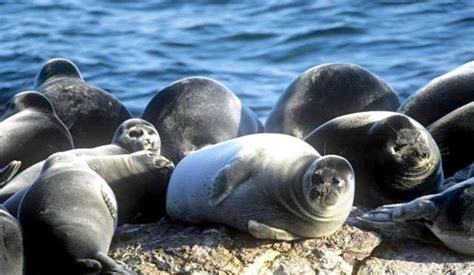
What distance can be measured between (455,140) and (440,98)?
712mm

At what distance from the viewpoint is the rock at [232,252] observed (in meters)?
6.14

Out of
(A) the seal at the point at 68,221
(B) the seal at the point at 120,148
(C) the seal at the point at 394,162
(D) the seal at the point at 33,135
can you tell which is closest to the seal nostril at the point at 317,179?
(C) the seal at the point at 394,162

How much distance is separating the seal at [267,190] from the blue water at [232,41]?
196 inches

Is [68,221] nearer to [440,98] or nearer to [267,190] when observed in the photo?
[267,190]

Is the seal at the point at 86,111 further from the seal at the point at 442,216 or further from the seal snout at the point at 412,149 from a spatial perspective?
the seal at the point at 442,216

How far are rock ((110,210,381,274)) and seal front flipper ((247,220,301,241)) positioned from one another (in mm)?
36

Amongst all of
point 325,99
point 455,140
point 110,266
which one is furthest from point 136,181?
point 325,99

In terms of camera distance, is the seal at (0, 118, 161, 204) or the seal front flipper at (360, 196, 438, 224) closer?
the seal front flipper at (360, 196, 438, 224)

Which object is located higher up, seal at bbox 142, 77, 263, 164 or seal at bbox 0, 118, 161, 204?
seal at bbox 0, 118, 161, 204

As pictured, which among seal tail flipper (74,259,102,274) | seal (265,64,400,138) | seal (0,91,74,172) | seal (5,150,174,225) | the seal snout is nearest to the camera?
seal tail flipper (74,259,102,274)

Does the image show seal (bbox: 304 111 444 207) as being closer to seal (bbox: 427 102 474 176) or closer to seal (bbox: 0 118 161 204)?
seal (bbox: 427 102 474 176)

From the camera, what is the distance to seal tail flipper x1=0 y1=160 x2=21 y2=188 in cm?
762

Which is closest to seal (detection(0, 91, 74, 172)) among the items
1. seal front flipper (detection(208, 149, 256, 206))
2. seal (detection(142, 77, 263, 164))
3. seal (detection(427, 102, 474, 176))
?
seal (detection(142, 77, 263, 164))

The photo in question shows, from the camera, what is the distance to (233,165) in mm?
6562
